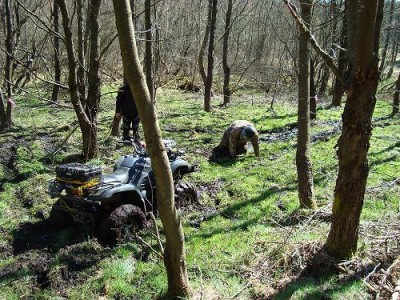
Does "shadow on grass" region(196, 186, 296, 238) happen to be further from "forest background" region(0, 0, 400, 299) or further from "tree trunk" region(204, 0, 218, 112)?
"tree trunk" region(204, 0, 218, 112)

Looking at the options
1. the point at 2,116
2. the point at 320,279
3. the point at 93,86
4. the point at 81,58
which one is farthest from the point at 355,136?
the point at 2,116

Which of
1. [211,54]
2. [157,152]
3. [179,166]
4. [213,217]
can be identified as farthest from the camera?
[211,54]

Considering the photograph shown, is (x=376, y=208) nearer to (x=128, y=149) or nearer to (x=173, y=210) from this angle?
(x=173, y=210)

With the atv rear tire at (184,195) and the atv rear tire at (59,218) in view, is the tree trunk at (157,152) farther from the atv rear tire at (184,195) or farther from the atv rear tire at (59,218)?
the atv rear tire at (184,195)

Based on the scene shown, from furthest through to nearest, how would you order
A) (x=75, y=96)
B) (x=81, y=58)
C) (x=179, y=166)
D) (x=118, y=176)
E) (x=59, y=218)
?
(x=81, y=58) → (x=75, y=96) → (x=179, y=166) → (x=59, y=218) → (x=118, y=176)

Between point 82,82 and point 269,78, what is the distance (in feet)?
56.5

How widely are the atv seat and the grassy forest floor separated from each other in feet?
2.52

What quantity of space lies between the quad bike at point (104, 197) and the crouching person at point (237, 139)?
11.7 feet

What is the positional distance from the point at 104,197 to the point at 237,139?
15.5ft

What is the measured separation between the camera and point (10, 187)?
298 inches

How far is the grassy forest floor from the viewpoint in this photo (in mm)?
4184

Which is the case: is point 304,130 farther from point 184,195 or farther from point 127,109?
point 127,109

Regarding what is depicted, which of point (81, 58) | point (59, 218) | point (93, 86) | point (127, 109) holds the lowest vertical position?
point (59, 218)

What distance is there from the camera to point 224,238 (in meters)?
5.76
